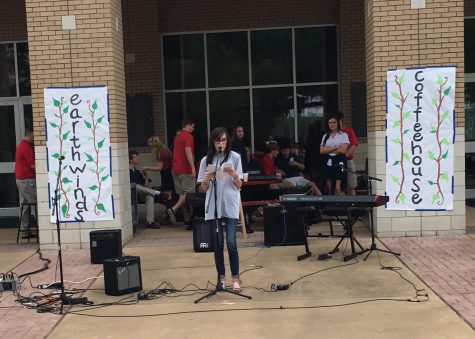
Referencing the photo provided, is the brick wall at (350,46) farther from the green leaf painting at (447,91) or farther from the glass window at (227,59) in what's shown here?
the green leaf painting at (447,91)

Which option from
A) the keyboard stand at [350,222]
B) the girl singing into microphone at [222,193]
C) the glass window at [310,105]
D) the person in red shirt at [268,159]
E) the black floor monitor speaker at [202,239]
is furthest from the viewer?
the glass window at [310,105]

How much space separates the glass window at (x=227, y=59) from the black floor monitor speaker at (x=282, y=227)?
567 centimetres

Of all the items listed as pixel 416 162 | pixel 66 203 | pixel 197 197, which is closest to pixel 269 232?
pixel 197 197

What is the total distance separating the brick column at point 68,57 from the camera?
842cm

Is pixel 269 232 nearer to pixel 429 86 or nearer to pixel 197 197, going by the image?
pixel 197 197

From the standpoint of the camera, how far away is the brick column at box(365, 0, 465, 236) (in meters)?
8.33

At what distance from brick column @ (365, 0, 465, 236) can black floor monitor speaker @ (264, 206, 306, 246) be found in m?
1.34

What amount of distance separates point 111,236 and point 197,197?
5.56ft

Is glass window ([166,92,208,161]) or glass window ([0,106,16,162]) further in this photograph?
glass window ([166,92,208,161])

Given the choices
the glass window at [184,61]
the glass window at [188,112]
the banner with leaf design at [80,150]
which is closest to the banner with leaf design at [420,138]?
the banner with leaf design at [80,150]

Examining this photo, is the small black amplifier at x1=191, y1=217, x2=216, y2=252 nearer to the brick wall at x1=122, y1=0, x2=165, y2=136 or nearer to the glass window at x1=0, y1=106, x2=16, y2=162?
the brick wall at x1=122, y1=0, x2=165, y2=136

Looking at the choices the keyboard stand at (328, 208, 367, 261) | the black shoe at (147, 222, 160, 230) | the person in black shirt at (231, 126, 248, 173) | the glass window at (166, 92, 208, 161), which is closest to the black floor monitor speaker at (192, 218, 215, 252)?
the keyboard stand at (328, 208, 367, 261)

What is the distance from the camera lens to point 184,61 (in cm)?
1316

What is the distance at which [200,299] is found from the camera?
569 cm
